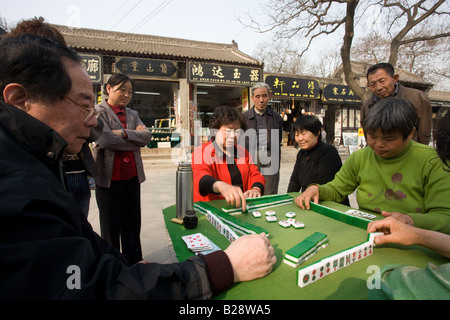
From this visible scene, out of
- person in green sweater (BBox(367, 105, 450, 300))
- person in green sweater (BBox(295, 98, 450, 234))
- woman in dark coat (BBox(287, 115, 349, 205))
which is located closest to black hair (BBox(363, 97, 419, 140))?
person in green sweater (BBox(295, 98, 450, 234))

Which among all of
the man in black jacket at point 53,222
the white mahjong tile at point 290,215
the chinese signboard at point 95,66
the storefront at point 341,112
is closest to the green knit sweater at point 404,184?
the white mahjong tile at point 290,215

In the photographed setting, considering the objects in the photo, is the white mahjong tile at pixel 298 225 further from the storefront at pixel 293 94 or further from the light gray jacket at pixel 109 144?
the storefront at pixel 293 94

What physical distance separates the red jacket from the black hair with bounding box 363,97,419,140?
108 centimetres

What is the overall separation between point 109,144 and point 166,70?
372 inches

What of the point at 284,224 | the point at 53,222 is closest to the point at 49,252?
the point at 53,222

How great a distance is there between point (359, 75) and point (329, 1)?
7.91 meters

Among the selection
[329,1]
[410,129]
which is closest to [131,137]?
[410,129]

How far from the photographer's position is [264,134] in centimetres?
398

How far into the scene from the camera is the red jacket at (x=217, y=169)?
2105 millimetres

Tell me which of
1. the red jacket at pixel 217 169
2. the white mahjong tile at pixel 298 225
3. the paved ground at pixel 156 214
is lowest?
the paved ground at pixel 156 214

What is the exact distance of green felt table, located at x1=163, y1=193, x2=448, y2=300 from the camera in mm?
859

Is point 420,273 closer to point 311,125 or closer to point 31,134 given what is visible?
point 31,134

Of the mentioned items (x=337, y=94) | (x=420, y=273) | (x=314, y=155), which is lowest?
(x=420, y=273)

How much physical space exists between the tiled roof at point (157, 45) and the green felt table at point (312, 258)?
10.6 metres
